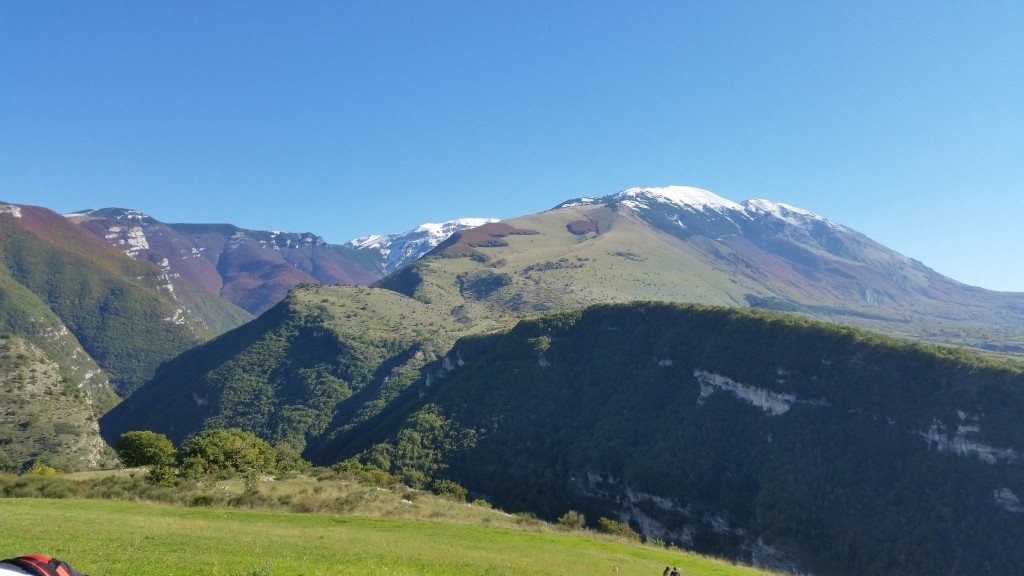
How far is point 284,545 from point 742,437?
9342cm

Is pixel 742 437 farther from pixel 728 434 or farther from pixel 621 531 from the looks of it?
pixel 621 531

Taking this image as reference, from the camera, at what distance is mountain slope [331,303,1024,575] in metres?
71.4

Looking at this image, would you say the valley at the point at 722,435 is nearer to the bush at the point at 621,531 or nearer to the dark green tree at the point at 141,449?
the bush at the point at 621,531

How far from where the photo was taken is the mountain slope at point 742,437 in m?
71.4

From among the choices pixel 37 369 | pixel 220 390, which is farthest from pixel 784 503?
pixel 220 390

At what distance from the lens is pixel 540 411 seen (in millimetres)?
124688

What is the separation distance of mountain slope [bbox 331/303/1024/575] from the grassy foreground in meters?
51.8

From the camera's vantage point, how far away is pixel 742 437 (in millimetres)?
99188

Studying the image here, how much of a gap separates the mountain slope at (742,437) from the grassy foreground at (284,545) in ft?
170

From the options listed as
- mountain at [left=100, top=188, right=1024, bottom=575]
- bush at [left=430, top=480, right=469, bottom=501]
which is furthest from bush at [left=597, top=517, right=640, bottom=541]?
mountain at [left=100, top=188, right=1024, bottom=575]

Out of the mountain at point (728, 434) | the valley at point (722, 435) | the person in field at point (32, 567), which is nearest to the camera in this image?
the person in field at point (32, 567)

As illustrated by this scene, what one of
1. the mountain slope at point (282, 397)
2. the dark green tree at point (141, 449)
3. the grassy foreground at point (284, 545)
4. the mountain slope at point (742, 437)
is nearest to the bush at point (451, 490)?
the mountain slope at point (742, 437)

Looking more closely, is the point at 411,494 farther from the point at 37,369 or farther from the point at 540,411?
the point at 37,369

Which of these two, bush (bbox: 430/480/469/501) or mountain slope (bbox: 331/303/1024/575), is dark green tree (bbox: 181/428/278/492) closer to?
bush (bbox: 430/480/469/501)
